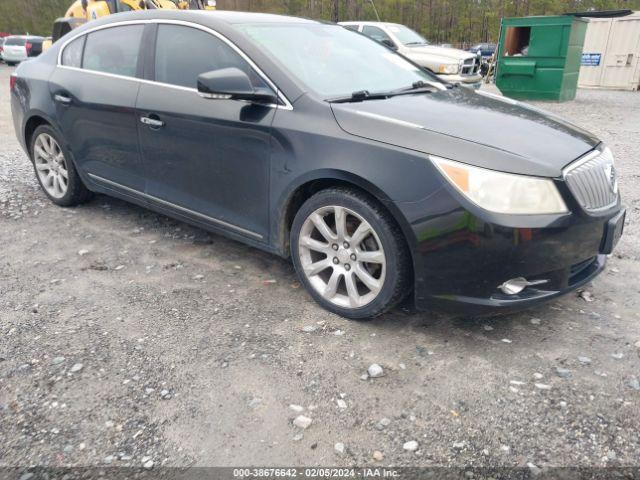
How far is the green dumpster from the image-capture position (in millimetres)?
12445

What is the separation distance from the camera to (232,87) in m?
2.98

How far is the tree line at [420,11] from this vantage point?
43312 mm

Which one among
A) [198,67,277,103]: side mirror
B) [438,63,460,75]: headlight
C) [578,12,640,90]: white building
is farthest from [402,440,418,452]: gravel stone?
[578,12,640,90]: white building

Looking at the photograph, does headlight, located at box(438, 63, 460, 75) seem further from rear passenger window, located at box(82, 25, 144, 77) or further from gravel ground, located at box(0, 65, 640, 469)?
rear passenger window, located at box(82, 25, 144, 77)

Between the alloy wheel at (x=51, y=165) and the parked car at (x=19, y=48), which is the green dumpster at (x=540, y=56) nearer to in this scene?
the alloy wheel at (x=51, y=165)

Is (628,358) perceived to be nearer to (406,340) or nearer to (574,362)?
(574,362)

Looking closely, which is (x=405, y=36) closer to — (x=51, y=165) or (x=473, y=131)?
(x=51, y=165)

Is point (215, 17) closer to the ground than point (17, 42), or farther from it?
farther from it

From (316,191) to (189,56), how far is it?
134 centimetres

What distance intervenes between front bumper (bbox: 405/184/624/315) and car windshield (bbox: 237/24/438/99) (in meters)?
1.07

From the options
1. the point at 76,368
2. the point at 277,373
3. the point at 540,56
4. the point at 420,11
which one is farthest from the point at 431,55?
the point at 420,11

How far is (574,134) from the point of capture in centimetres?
302

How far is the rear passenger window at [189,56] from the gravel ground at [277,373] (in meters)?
1.28

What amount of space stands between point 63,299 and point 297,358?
1.60 metres
